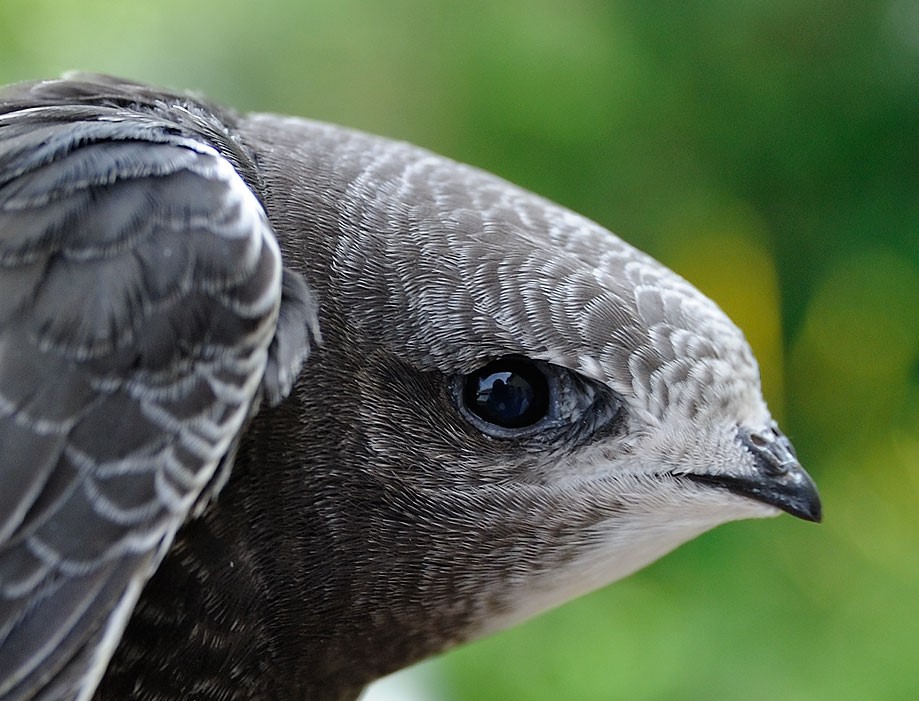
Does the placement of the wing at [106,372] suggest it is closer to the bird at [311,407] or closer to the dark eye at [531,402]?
the bird at [311,407]

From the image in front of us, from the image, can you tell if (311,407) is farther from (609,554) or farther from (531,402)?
(609,554)

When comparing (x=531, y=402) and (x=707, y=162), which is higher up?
(x=531, y=402)

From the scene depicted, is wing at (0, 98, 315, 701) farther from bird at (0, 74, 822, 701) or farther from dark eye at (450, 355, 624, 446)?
dark eye at (450, 355, 624, 446)

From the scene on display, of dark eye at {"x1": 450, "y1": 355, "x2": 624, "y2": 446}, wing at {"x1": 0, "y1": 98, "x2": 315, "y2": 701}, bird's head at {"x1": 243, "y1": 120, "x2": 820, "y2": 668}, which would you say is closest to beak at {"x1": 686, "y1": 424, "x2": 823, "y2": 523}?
bird's head at {"x1": 243, "y1": 120, "x2": 820, "y2": 668}

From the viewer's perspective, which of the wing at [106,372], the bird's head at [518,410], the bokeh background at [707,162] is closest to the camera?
the wing at [106,372]

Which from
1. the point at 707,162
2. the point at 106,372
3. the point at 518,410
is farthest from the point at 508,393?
the point at 707,162

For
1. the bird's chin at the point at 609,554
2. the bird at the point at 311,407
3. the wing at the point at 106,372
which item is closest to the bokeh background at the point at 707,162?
the bird's chin at the point at 609,554

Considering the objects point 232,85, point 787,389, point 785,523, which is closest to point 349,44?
point 232,85

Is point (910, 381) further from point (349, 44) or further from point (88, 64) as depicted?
point (88, 64)
